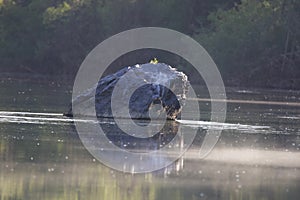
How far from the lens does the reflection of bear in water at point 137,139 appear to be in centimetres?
2050

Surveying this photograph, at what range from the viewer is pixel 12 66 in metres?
75.9

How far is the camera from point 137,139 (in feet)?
72.1

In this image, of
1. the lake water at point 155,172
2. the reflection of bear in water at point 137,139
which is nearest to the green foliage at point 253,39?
the lake water at point 155,172

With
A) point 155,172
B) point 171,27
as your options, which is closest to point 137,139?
point 155,172

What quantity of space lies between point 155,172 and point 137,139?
544 centimetres

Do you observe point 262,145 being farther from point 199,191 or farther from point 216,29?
point 216,29

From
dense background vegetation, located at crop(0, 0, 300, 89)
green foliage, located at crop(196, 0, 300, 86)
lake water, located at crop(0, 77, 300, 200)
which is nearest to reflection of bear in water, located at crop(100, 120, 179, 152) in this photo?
lake water, located at crop(0, 77, 300, 200)

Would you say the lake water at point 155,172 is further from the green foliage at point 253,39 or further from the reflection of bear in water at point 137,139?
the green foliage at point 253,39

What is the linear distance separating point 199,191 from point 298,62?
162 ft

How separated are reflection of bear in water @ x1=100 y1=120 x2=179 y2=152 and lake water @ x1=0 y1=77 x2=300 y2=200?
0.18 feet

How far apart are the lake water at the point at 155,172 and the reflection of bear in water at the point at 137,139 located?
0.06m

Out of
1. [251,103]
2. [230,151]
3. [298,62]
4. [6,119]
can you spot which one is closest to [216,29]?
[298,62]

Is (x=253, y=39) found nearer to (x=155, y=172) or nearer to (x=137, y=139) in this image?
(x=137, y=139)

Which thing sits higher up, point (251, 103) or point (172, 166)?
point (251, 103)
